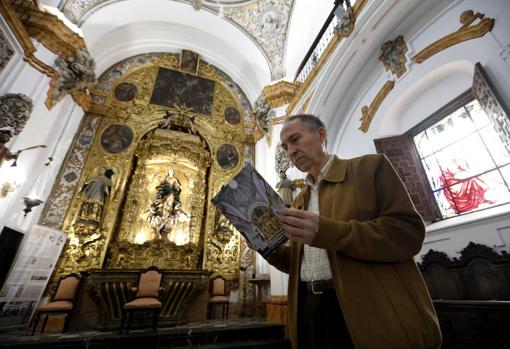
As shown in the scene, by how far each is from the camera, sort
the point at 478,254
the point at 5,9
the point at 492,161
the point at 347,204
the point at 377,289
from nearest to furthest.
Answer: the point at 377,289, the point at 347,204, the point at 478,254, the point at 492,161, the point at 5,9

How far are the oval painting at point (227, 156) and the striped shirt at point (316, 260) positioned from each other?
601cm

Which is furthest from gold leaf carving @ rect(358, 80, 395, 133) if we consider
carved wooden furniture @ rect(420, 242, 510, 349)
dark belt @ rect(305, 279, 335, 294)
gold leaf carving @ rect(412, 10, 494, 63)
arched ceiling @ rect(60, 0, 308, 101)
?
dark belt @ rect(305, 279, 335, 294)

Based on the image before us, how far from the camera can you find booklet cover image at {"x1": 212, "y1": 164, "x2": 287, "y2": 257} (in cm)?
83

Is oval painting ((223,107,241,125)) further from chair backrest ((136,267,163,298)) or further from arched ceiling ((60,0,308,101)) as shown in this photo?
chair backrest ((136,267,163,298))

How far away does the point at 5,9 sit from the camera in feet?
11.2

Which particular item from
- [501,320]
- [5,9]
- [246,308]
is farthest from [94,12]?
[501,320]

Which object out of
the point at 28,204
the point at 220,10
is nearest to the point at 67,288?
the point at 28,204

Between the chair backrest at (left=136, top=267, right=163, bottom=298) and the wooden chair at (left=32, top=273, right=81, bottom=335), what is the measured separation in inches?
44.2

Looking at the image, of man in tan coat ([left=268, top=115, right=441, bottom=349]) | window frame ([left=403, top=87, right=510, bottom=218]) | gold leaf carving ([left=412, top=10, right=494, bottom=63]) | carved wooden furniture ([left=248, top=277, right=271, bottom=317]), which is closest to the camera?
man in tan coat ([left=268, top=115, right=441, bottom=349])

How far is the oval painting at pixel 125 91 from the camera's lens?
686 cm

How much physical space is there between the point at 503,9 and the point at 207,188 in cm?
632

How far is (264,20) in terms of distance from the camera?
7254mm

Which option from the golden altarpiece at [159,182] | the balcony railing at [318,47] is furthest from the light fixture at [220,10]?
the balcony railing at [318,47]

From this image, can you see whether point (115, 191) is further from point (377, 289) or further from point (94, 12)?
point (377, 289)
